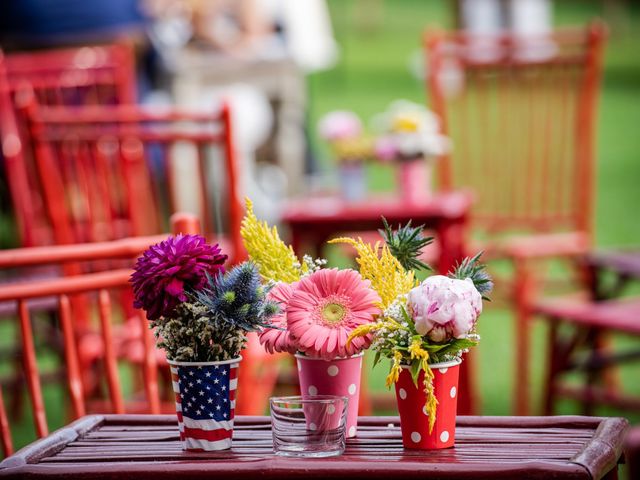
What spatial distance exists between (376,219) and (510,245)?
60cm

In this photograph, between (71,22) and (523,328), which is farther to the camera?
(71,22)

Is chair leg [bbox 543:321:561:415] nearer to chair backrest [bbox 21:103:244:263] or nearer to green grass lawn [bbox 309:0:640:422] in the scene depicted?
green grass lawn [bbox 309:0:640:422]

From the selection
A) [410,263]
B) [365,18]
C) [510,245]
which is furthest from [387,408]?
[365,18]

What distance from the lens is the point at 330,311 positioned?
1.16 m

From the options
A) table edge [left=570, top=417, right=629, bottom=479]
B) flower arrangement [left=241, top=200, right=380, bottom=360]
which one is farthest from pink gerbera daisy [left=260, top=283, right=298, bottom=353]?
table edge [left=570, top=417, right=629, bottom=479]

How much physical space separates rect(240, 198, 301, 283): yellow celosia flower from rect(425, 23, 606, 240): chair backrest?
263cm

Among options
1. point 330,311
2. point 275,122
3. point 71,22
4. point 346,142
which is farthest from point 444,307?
point 71,22

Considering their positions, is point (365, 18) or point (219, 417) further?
point (365, 18)

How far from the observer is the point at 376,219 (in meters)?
3.07

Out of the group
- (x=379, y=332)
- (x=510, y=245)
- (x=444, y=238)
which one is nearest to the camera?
(x=379, y=332)

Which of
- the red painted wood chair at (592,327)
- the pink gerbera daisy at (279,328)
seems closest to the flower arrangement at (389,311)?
the pink gerbera daisy at (279,328)

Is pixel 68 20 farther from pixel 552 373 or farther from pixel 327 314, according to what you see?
pixel 327 314

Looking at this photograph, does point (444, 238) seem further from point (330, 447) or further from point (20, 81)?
point (330, 447)

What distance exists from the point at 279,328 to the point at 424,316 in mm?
159
